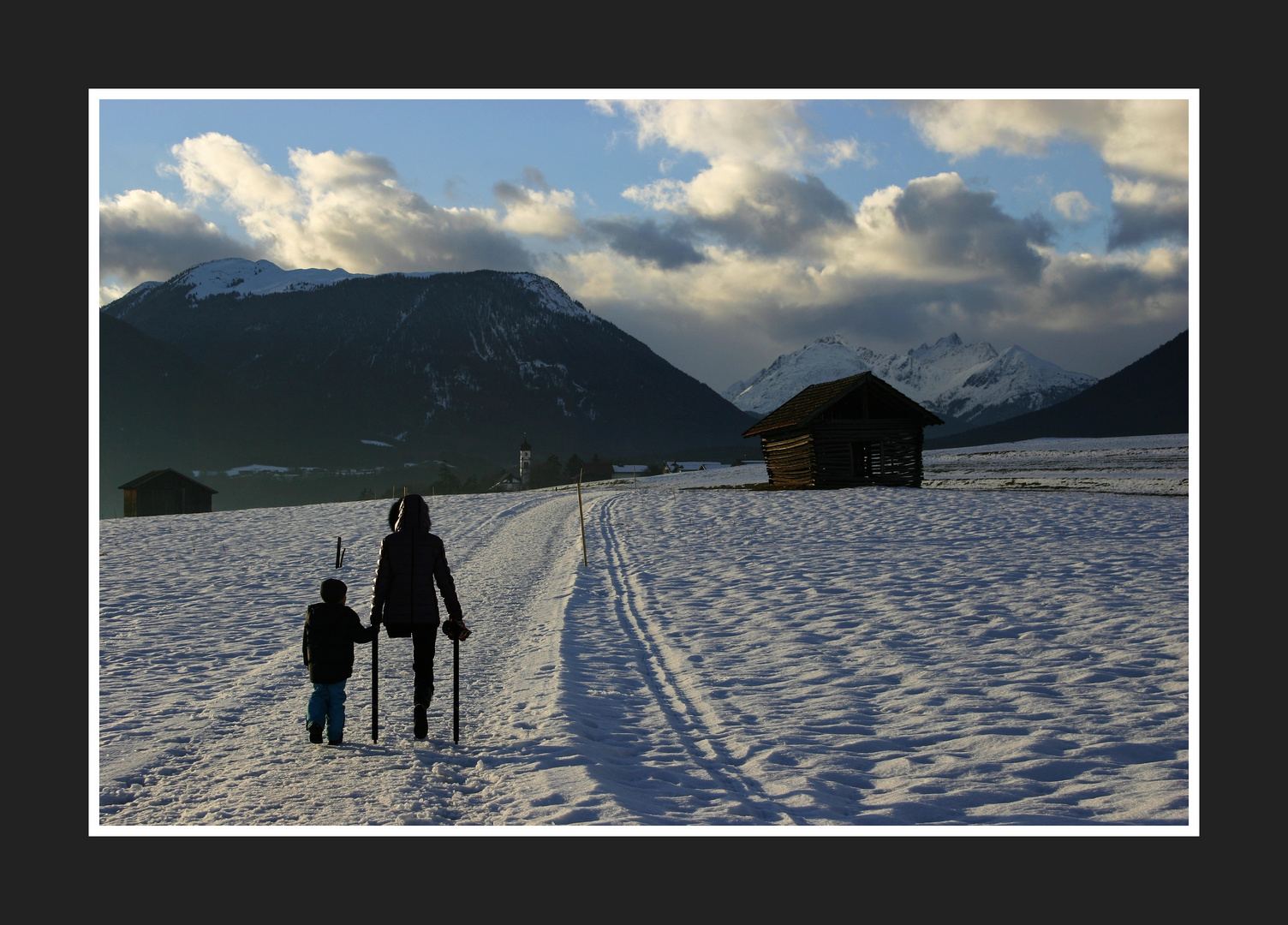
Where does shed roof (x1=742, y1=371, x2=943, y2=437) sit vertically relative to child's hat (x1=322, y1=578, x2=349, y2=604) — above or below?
above

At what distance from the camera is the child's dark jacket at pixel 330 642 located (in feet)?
20.1

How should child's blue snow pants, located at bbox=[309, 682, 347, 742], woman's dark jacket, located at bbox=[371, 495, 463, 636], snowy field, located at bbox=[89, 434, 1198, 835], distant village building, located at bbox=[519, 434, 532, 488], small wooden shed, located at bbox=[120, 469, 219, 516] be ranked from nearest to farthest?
snowy field, located at bbox=[89, 434, 1198, 835]
child's blue snow pants, located at bbox=[309, 682, 347, 742]
woman's dark jacket, located at bbox=[371, 495, 463, 636]
small wooden shed, located at bbox=[120, 469, 219, 516]
distant village building, located at bbox=[519, 434, 532, 488]

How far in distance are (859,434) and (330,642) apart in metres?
32.1

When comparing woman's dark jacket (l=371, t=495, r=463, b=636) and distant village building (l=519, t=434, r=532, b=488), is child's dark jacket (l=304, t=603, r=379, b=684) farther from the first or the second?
distant village building (l=519, t=434, r=532, b=488)

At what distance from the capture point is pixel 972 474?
5069 cm

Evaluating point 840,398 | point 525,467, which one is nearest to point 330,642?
point 840,398

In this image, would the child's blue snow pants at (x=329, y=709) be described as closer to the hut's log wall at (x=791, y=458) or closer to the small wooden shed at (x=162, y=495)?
the hut's log wall at (x=791, y=458)

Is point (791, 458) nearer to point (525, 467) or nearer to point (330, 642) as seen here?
point (330, 642)

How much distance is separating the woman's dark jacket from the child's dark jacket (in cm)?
23

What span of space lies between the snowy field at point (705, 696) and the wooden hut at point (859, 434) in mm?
16251

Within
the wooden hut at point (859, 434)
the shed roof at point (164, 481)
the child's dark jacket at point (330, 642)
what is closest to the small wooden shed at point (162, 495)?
the shed roof at point (164, 481)

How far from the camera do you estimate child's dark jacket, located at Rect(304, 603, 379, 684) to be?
20.1 ft

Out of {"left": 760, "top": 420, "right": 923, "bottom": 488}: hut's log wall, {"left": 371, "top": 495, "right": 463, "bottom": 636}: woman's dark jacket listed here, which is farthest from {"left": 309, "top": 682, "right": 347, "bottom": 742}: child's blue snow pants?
{"left": 760, "top": 420, "right": 923, "bottom": 488}: hut's log wall

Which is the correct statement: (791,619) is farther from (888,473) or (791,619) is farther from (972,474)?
(972,474)
